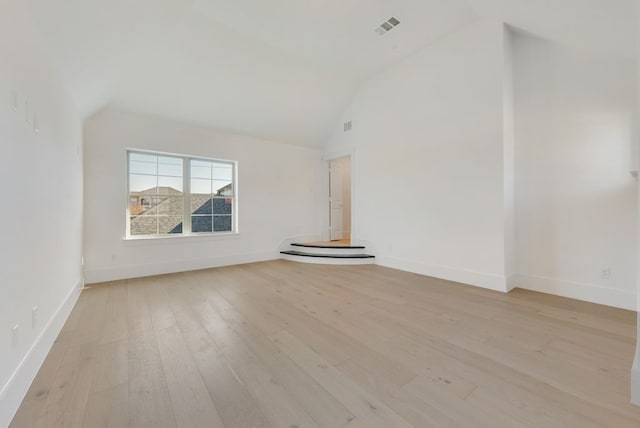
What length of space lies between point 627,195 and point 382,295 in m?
→ 2.81

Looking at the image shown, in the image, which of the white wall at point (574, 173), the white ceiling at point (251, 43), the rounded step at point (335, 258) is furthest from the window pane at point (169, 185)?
the white wall at point (574, 173)

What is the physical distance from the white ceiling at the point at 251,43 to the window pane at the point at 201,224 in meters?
1.76

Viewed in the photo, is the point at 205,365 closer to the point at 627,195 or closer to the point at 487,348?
the point at 487,348

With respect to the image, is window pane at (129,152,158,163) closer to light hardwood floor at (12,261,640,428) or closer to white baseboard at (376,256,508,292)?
light hardwood floor at (12,261,640,428)

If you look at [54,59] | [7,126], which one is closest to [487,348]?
[7,126]

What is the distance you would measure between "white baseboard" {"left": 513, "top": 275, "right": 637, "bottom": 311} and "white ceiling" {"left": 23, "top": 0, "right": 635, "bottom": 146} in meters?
2.51

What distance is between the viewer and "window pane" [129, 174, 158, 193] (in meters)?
4.05

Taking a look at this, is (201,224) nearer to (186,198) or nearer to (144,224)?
(186,198)

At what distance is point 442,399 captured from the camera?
4.46 ft

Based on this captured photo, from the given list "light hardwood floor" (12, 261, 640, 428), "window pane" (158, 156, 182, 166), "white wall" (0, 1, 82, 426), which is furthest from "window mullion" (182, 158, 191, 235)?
"white wall" (0, 1, 82, 426)

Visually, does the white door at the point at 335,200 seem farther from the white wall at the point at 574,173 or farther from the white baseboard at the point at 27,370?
the white baseboard at the point at 27,370

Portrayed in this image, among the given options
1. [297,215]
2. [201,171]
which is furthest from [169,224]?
[297,215]

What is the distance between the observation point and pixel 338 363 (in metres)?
1.69

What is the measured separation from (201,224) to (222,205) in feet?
1.79
